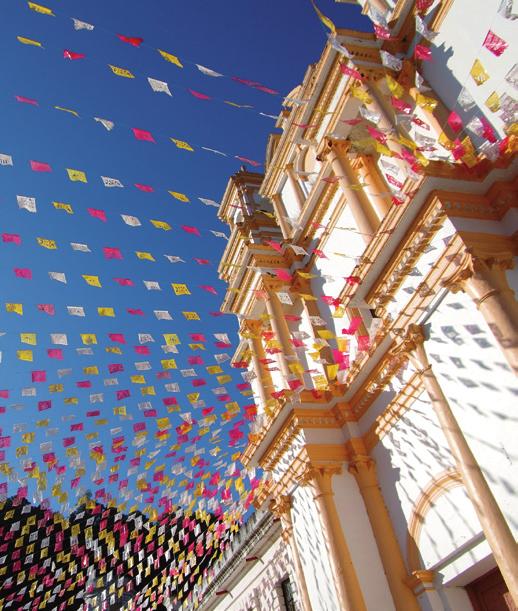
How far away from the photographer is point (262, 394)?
16.1m

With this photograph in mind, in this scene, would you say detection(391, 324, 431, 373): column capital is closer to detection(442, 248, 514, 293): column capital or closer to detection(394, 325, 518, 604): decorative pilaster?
detection(394, 325, 518, 604): decorative pilaster

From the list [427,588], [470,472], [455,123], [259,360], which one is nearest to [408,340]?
[470,472]

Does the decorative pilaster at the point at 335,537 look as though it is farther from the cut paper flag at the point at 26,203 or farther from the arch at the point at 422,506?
the cut paper flag at the point at 26,203

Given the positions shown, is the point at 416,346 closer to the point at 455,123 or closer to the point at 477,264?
the point at 477,264

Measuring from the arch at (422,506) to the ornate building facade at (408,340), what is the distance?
0.03 metres

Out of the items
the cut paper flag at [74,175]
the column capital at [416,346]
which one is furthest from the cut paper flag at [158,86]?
the column capital at [416,346]

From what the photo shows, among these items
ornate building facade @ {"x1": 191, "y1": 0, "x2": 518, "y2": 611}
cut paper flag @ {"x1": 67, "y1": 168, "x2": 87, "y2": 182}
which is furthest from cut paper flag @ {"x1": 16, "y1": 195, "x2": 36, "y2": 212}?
ornate building facade @ {"x1": 191, "y1": 0, "x2": 518, "y2": 611}

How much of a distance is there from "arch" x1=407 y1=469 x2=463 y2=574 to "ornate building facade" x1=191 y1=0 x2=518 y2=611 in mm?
30

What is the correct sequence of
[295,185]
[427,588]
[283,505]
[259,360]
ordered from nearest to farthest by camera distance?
[427,588] → [283,505] → [259,360] → [295,185]

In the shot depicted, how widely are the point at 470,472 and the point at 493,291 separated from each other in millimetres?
2680

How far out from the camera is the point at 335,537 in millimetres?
9797

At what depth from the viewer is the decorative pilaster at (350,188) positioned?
11602 millimetres

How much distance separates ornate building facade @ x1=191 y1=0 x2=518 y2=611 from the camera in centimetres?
751

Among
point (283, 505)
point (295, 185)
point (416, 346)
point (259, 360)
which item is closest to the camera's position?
point (416, 346)
